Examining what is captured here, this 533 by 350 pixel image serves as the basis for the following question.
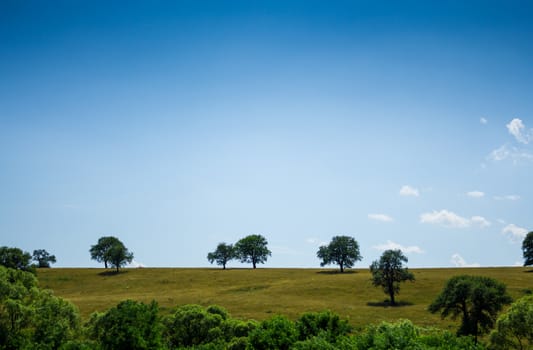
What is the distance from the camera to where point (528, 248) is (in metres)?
118

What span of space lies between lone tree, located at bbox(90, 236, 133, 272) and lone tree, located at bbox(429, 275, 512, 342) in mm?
100788

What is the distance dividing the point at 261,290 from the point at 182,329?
50.2 metres

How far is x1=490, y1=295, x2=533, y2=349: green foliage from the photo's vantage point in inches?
1816

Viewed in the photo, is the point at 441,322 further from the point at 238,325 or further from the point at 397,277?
the point at 238,325

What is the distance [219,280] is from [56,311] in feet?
216

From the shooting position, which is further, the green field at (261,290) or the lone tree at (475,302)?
the green field at (261,290)

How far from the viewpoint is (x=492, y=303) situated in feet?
203

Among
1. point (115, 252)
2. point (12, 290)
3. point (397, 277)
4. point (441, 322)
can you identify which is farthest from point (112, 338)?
point (115, 252)

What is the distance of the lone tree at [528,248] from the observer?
4604 inches

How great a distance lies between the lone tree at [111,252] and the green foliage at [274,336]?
100462 millimetres

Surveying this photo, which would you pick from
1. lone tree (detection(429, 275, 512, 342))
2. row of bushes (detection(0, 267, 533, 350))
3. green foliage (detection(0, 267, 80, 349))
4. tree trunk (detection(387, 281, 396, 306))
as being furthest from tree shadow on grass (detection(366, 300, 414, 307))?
green foliage (detection(0, 267, 80, 349))

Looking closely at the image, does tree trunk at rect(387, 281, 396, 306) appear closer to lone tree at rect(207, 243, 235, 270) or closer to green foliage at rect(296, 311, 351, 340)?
green foliage at rect(296, 311, 351, 340)

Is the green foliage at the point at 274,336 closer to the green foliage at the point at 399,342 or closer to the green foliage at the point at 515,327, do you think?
the green foliage at the point at 399,342

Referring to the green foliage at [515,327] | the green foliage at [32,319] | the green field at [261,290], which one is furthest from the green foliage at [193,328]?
the green foliage at [515,327]
